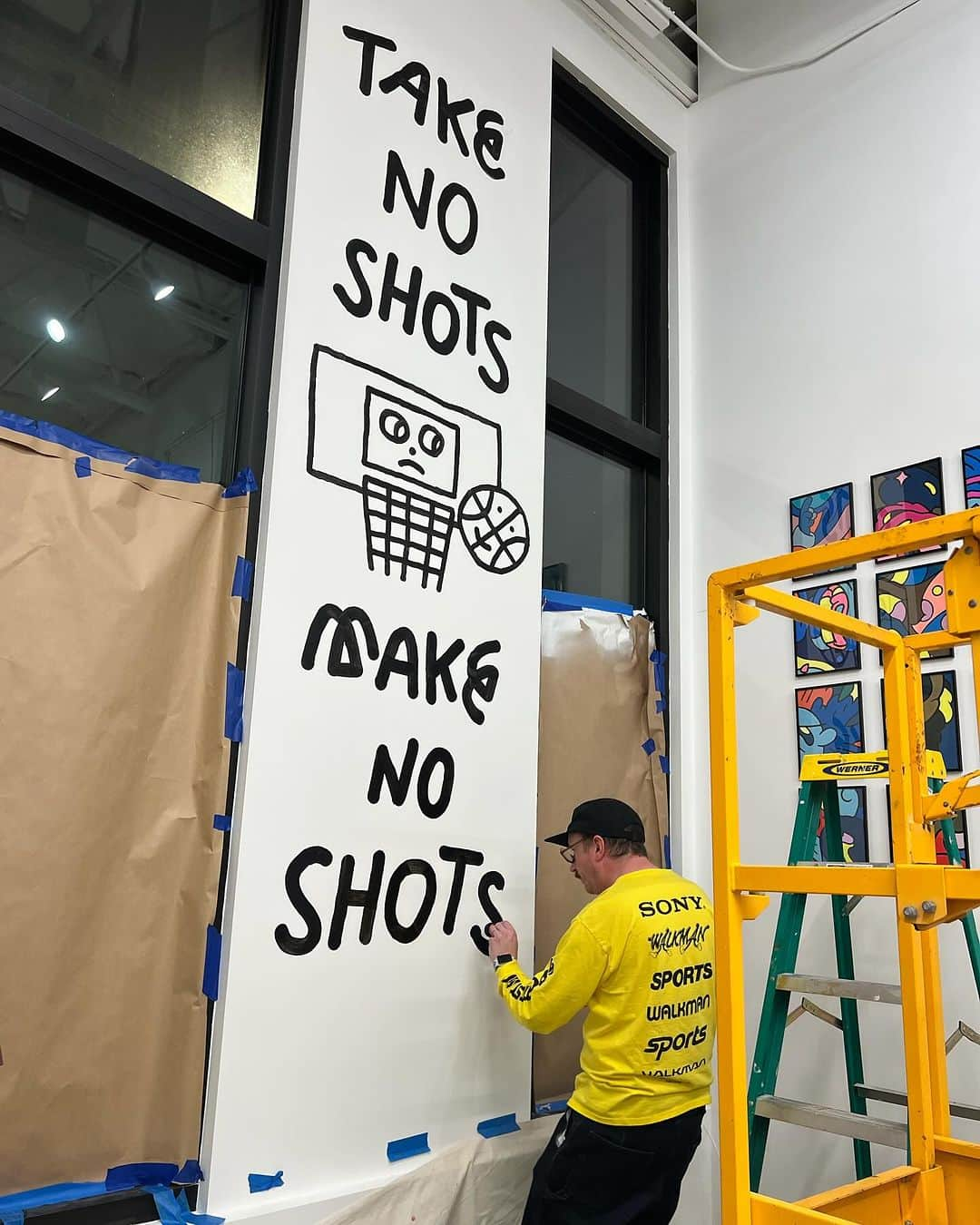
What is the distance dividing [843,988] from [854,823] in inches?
28.3

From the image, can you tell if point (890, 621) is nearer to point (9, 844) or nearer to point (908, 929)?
point (908, 929)

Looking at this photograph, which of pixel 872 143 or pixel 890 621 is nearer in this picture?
pixel 890 621

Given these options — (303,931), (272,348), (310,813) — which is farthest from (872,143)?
(303,931)

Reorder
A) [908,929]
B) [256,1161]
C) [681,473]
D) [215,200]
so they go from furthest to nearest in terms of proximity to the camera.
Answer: [681,473] < [215,200] < [256,1161] < [908,929]

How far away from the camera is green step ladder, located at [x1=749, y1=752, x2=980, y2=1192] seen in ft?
7.76

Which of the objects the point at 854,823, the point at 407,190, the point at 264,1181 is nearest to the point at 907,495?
the point at 854,823

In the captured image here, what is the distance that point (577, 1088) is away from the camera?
2.39 metres

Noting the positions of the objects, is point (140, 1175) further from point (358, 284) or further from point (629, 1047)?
point (358, 284)

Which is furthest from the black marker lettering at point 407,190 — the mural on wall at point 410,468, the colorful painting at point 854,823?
the colorful painting at point 854,823

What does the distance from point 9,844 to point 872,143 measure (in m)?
3.25

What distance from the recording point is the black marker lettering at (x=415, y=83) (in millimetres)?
2866

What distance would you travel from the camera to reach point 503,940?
2.62 metres

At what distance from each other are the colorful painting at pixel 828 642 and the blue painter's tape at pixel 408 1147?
1716 millimetres

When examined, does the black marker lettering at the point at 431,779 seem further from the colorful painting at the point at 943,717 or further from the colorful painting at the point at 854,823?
the colorful painting at the point at 943,717
